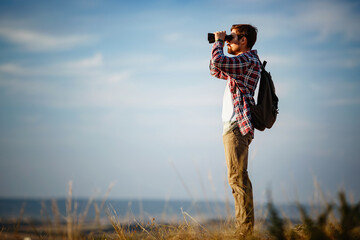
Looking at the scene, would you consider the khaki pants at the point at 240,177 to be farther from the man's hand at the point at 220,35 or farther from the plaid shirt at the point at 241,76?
the man's hand at the point at 220,35

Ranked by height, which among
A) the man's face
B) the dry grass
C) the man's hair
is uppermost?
the man's hair

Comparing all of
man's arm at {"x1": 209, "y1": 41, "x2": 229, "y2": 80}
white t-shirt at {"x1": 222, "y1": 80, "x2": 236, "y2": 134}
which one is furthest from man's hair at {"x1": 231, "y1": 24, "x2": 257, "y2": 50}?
white t-shirt at {"x1": 222, "y1": 80, "x2": 236, "y2": 134}

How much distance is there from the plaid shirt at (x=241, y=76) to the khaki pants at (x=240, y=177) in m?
0.10

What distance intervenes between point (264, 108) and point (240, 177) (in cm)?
63

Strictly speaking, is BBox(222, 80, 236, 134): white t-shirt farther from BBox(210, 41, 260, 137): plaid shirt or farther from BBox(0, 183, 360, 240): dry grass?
BBox(0, 183, 360, 240): dry grass

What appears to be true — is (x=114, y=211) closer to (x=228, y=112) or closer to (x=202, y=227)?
(x=202, y=227)

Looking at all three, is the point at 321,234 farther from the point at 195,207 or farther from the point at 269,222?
the point at 195,207

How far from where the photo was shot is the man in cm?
240

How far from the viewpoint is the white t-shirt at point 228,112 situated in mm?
2502

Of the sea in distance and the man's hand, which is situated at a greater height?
the man's hand

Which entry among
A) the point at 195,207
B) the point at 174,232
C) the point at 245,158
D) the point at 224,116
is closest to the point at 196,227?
the point at 174,232

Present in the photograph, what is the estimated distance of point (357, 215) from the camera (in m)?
1.73

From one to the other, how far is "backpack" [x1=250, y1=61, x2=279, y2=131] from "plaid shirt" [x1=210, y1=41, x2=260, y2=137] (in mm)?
61

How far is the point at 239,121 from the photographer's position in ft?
8.03
